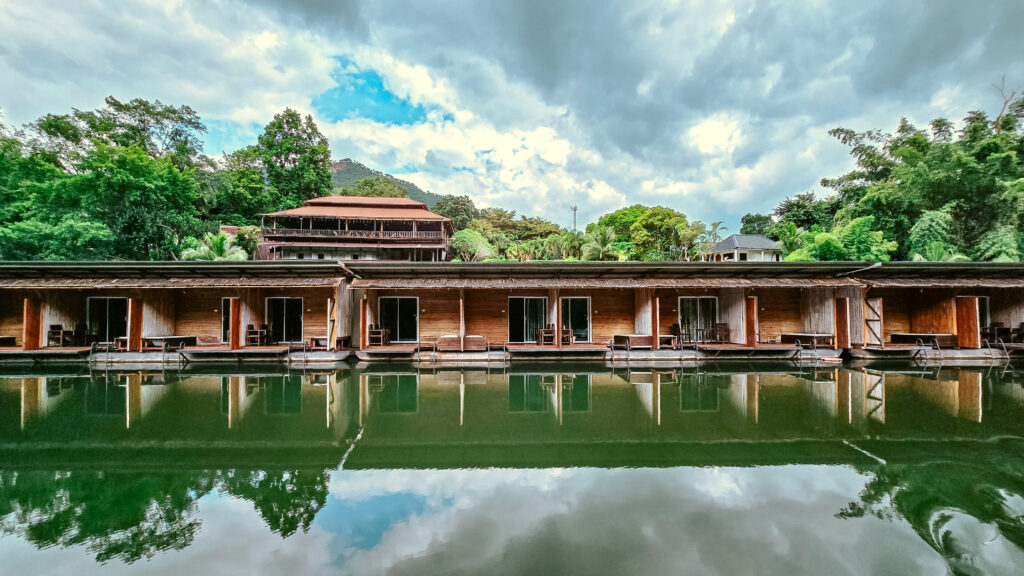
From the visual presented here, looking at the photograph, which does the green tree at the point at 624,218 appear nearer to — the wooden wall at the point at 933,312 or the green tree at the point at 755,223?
the green tree at the point at 755,223

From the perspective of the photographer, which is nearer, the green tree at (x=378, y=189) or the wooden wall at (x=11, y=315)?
the wooden wall at (x=11, y=315)

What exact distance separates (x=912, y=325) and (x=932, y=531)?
14.9 metres

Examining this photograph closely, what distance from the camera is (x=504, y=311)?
1420 centimetres

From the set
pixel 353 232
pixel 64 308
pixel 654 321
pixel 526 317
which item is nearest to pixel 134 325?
pixel 64 308

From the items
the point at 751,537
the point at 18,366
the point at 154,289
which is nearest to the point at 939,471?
the point at 751,537

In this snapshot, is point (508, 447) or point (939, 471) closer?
point (939, 471)

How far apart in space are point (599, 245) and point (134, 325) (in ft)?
70.2

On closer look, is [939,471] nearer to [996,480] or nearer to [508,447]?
[996,480]

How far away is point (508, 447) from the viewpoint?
523cm

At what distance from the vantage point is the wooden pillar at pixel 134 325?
40.6ft

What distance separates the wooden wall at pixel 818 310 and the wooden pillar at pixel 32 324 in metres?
23.9

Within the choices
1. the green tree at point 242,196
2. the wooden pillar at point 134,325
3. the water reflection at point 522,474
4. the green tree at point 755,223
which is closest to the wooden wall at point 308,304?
the wooden pillar at point 134,325

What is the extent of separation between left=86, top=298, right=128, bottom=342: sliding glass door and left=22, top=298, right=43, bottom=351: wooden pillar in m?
1.06

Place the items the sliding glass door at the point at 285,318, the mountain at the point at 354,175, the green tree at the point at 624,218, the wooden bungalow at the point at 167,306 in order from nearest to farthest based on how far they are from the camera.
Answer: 1. the wooden bungalow at the point at 167,306
2. the sliding glass door at the point at 285,318
3. the green tree at the point at 624,218
4. the mountain at the point at 354,175
